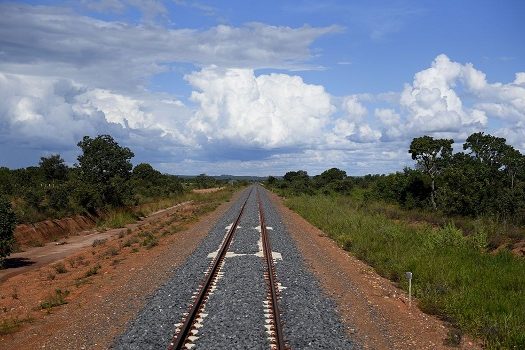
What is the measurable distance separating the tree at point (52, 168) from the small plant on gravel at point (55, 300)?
4695cm

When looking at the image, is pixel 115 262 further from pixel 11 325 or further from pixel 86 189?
pixel 86 189

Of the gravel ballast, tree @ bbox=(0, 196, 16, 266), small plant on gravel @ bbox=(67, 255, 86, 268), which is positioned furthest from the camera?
tree @ bbox=(0, 196, 16, 266)

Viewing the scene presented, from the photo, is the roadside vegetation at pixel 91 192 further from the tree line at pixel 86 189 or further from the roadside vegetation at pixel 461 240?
the roadside vegetation at pixel 461 240

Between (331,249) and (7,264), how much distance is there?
539 inches

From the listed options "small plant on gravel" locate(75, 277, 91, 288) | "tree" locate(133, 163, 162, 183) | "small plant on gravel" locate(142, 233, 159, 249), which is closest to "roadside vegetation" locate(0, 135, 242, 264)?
"small plant on gravel" locate(142, 233, 159, 249)

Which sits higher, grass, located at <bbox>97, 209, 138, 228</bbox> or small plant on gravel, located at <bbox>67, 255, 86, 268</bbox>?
A: grass, located at <bbox>97, 209, 138, 228</bbox>

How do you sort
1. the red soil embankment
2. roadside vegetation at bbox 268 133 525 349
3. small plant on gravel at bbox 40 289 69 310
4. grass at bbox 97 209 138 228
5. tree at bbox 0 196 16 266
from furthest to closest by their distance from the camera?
grass at bbox 97 209 138 228, the red soil embankment, tree at bbox 0 196 16 266, small plant on gravel at bbox 40 289 69 310, roadside vegetation at bbox 268 133 525 349

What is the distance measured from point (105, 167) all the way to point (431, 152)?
32.1 meters

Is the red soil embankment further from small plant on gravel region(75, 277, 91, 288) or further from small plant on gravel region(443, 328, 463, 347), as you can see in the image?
small plant on gravel region(443, 328, 463, 347)

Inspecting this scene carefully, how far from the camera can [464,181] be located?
36.9 meters

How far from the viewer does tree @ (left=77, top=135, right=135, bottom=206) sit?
126ft

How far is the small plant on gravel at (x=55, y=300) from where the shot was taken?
10812 mm

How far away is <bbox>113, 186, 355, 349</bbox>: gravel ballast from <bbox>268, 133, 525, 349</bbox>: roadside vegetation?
2.52m

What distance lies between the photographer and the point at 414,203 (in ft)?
159
